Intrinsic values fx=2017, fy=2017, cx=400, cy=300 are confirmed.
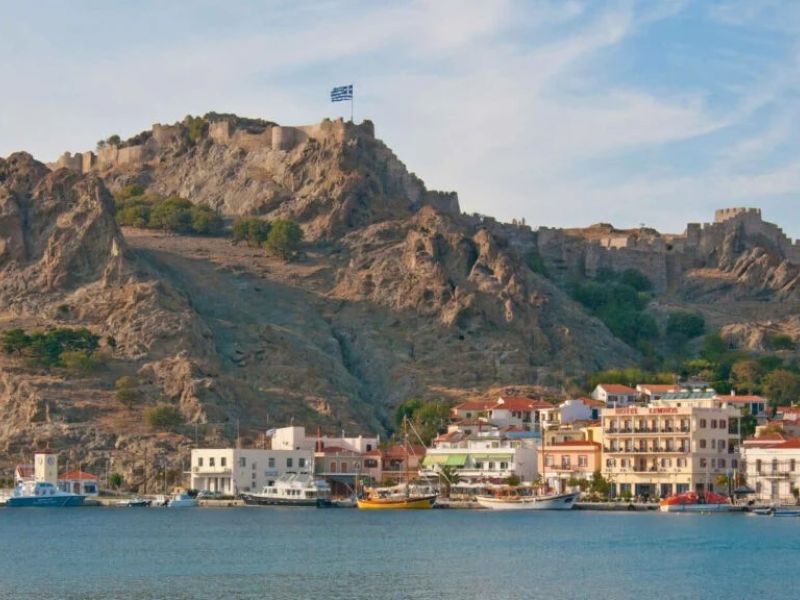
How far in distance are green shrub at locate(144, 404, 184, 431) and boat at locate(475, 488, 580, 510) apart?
24238 mm

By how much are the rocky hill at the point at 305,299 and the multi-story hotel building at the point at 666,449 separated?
81.7 ft

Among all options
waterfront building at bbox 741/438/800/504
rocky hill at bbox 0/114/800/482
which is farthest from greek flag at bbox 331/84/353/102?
waterfront building at bbox 741/438/800/504

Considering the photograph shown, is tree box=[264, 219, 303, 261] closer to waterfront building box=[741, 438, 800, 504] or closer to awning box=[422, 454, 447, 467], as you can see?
awning box=[422, 454, 447, 467]

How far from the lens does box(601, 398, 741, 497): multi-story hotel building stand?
434 ft

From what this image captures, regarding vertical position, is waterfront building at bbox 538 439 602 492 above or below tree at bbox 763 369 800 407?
below

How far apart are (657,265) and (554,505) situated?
71698 mm

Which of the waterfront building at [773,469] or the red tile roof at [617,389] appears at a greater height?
the red tile roof at [617,389]

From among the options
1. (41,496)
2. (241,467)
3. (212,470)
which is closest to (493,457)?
(241,467)

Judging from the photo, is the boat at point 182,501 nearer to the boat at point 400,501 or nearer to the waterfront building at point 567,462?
the boat at point 400,501

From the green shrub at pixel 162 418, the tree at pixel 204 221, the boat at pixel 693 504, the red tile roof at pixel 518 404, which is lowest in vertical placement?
the boat at pixel 693 504

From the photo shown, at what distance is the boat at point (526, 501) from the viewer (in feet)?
430

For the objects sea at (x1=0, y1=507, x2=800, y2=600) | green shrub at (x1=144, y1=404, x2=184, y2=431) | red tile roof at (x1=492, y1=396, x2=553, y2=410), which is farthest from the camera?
red tile roof at (x1=492, y1=396, x2=553, y2=410)

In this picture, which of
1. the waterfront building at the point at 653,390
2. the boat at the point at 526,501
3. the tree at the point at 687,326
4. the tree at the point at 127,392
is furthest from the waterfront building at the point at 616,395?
the tree at the point at 127,392

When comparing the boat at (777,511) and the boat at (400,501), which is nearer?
the boat at (777,511)
